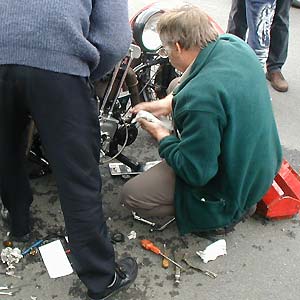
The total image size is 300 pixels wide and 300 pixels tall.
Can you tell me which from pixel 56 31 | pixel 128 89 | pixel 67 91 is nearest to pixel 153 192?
pixel 128 89

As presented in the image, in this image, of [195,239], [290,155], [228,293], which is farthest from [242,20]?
[228,293]

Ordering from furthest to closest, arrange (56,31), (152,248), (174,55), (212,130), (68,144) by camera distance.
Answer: (152,248) → (174,55) → (212,130) → (68,144) → (56,31)

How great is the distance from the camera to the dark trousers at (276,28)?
139 inches

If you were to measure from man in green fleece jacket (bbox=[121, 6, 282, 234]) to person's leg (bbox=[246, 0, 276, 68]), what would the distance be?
132cm

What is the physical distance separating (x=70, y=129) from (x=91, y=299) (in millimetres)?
829

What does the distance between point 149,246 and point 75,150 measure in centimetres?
84

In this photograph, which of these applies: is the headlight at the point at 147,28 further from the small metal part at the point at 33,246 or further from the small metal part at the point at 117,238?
the small metal part at the point at 33,246

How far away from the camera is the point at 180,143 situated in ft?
6.21

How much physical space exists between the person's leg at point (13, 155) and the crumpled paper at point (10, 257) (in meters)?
0.09

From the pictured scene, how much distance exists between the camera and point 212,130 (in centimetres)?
175

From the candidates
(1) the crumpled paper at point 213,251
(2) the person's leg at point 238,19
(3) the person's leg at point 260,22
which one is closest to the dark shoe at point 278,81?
(2) the person's leg at point 238,19

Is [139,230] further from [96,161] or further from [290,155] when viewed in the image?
[290,155]

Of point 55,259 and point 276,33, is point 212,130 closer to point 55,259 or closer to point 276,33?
point 55,259

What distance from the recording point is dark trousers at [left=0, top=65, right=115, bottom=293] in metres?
1.45
